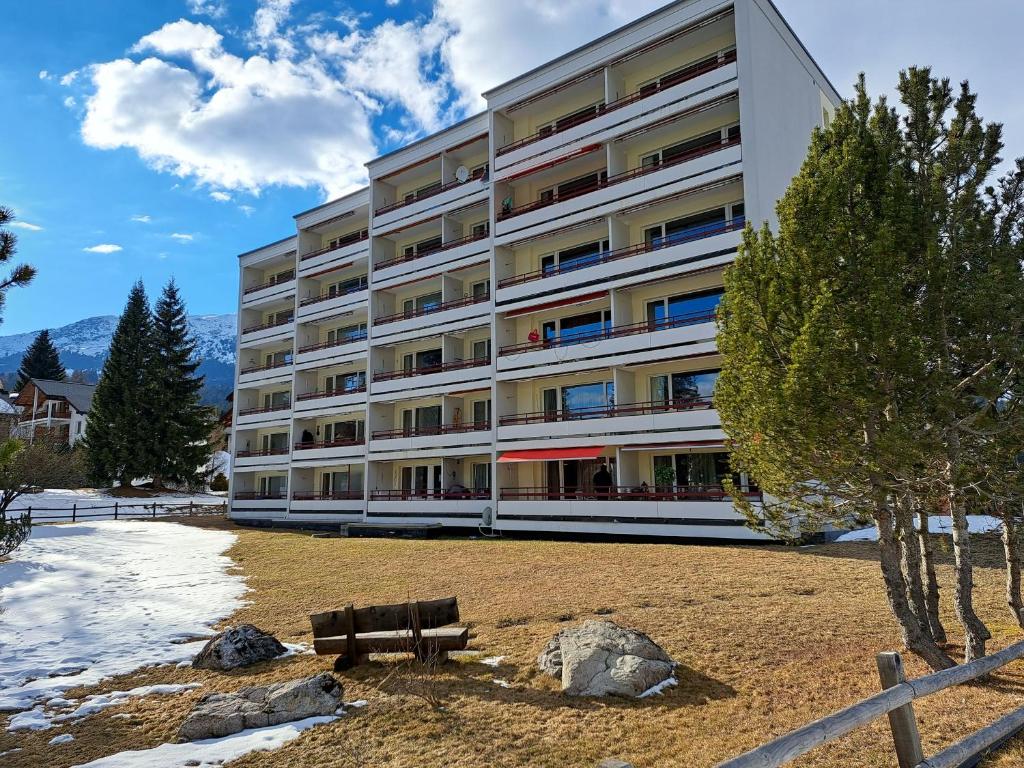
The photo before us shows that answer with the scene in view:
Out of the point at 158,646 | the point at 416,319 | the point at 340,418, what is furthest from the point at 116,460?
the point at 158,646

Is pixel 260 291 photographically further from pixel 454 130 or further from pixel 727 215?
pixel 727 215

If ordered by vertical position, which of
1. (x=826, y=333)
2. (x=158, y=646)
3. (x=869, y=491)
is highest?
(x=826, y=333)

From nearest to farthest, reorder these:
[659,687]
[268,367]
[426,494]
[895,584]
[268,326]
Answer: [659,687], [895,584], [426,494], [268,367], [268,326]

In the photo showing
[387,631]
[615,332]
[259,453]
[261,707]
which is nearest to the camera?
[261,707]

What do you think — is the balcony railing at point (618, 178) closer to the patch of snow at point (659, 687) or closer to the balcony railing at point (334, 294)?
the balcony railing at point (334, 294)

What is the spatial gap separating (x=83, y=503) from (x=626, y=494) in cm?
3864

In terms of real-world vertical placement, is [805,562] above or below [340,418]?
below

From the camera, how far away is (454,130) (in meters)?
32.5

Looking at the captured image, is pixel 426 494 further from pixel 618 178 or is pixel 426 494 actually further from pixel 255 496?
→ pixel 618 178

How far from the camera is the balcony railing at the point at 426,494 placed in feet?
96.0

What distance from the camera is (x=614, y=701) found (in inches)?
286

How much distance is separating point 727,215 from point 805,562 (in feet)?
44.7

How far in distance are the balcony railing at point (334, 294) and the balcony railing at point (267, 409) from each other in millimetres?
6589

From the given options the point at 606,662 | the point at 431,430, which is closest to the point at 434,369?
the point at 431,430
